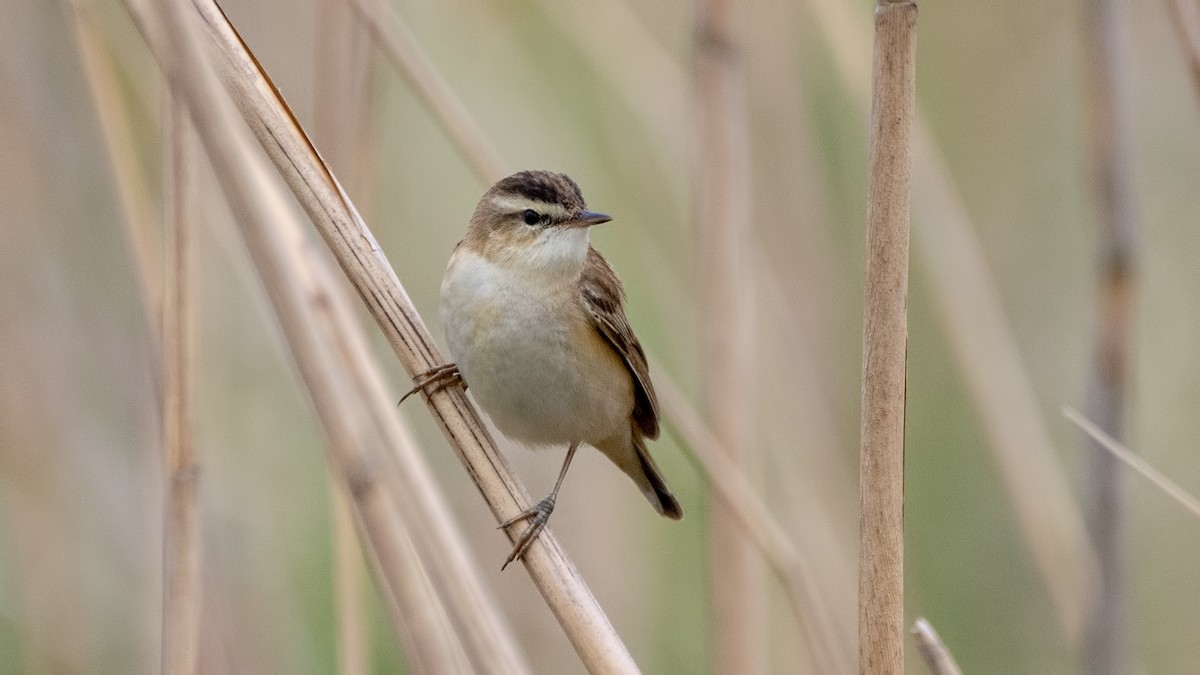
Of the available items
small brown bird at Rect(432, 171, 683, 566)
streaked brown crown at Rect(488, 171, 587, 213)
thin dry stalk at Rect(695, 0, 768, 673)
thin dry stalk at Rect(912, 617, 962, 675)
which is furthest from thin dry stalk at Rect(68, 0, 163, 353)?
thin dry stalk at Rect(912, 617, 962, 675)

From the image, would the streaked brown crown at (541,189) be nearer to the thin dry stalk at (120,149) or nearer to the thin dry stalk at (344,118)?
the thin dry stalk at (344,118)

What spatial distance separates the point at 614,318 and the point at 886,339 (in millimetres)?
1477

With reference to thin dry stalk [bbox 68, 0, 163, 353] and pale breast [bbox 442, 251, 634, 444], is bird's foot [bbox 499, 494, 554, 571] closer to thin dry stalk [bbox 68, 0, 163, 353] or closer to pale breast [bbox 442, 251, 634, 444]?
pale breast [bbox 442, 251, 634, 444]

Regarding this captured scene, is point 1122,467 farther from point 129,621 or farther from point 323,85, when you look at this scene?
point 129,621

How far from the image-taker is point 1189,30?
2.36m

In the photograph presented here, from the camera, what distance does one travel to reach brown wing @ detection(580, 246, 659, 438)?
10.6ft

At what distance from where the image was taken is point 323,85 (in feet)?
9.67

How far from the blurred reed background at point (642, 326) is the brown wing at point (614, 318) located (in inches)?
6.3

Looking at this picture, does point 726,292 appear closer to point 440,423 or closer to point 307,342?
point 440,423

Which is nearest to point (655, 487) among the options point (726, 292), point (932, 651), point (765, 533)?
Result: point (765, 533)

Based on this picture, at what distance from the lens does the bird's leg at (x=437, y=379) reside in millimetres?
2447

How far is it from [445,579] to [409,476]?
6.9 inches

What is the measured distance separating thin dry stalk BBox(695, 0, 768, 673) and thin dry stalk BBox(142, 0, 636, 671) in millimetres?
711

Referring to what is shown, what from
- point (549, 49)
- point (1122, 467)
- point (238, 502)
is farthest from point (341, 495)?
point (549, 49)
